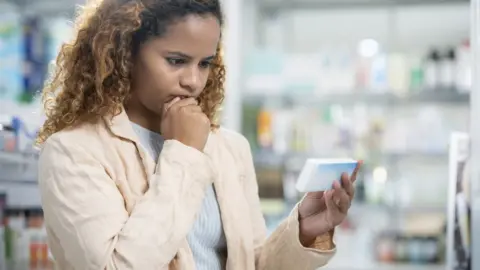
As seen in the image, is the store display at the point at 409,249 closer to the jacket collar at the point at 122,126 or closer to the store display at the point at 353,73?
the store display at the point at 353,73

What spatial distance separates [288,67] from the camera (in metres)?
3.84

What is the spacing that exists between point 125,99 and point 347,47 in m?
3.10

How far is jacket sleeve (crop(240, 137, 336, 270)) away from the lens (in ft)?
5.04

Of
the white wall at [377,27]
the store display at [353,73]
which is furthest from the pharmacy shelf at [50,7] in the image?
the white wall at [377,27]

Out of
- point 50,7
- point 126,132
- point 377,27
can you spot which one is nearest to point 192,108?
point 126,132

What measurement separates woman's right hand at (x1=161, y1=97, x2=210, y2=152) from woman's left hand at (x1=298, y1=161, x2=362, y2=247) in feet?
1.08

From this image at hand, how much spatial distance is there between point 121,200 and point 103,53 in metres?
0.31

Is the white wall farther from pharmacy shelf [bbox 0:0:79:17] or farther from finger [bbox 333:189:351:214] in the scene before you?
finger [bbox 333:189:351:214]

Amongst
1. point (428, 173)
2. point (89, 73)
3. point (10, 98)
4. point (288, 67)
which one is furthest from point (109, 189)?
point (428, 173)

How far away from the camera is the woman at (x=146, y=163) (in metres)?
1.25

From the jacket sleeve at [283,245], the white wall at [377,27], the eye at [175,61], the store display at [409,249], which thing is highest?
the white wall at [377,27]

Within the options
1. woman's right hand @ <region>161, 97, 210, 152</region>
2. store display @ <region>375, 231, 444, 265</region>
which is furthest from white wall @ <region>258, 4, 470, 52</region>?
woman's right hand @ <region>161, 97, 210, 152</region>

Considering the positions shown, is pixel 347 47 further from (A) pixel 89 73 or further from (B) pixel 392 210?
(A) pixel 89 73

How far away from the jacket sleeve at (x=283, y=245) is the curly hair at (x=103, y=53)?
16.3 inches
